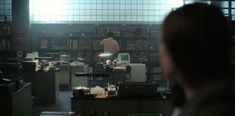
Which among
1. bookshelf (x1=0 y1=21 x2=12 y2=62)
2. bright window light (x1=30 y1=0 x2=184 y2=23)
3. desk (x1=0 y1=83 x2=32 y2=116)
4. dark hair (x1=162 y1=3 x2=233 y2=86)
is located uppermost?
bright window light (x1=30 y1=0 x2=184 y2=23)

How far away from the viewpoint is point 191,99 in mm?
952

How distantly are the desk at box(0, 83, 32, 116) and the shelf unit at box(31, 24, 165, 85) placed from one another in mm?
4682

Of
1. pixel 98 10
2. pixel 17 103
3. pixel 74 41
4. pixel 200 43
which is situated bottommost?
pixel 17 103

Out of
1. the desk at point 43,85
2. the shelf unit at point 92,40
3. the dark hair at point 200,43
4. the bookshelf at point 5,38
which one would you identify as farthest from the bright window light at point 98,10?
the dark hair at point 200,43

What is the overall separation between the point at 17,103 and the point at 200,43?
14.8ft

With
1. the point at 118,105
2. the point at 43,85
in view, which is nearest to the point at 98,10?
the point at 43,85

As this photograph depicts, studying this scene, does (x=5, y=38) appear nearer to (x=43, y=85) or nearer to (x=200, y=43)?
(x=43, y=85)

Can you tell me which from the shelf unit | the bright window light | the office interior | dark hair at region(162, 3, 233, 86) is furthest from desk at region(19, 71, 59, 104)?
dark hair at region(162, 3, 233, 86)

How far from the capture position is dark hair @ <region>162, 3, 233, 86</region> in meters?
0.94

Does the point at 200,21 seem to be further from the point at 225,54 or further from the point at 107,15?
the point at 107,15

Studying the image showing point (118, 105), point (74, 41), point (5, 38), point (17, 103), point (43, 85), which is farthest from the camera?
point (74, 41)

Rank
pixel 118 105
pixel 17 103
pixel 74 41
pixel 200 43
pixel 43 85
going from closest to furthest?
pixel 200 43 < pixel 118 105 < pixel 17 103 < pixel 43 85 < pixel 74 41

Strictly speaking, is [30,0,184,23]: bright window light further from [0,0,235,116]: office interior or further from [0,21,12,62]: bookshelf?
[0,21,12,62]: bookshelf

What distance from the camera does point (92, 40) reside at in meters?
10.6
